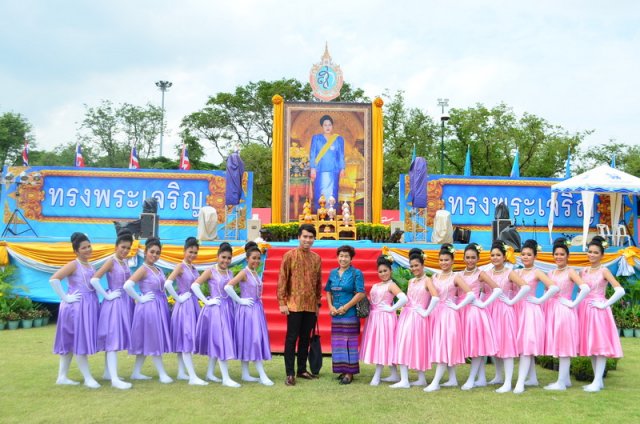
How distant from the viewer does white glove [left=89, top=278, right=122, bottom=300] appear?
5.69 metres

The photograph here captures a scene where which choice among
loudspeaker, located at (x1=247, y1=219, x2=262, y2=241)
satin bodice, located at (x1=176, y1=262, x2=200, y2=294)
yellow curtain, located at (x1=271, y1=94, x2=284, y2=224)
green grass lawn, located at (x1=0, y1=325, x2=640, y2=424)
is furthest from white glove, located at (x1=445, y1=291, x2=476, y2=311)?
yellow curtain, located at (x1=271, y1=94, x2=284, y2=224)

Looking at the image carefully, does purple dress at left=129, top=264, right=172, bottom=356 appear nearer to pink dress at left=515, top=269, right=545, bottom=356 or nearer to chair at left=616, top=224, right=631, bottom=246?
pink dress at left=515, top=269, right=545, bottom=356

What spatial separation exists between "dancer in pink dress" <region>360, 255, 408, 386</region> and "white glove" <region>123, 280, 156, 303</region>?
2157 millimetres

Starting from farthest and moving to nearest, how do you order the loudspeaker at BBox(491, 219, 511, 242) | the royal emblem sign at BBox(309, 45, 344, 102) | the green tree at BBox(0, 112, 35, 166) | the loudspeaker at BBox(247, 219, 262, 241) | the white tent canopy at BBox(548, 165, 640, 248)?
the green tree at BBox(0, 112, 35, 166) < the royal emblem sign at BBox(309, 45, 344, 102) < the loudspeaker at BBox(247, 219, 262, 241) < the white tent canopy at BBox(548, 165, 640, 248) < the loudspeaker at BBox(491, 219, 511, 242)

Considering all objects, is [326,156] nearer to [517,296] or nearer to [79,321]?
[517,296]

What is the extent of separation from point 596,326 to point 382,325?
2046 millimetres

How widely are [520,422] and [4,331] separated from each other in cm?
837

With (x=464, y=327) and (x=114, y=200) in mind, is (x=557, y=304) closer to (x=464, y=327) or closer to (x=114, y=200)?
(x=464, y=327)

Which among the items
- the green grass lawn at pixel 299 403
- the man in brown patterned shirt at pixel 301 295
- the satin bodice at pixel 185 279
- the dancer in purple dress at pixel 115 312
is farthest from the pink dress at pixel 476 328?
the dancer in purple dress at pixel 115 312

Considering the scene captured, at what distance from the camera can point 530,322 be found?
5.78m

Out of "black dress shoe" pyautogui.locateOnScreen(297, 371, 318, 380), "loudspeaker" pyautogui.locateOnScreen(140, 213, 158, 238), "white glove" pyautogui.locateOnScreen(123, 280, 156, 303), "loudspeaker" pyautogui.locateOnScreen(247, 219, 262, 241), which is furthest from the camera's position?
"loudspeaker" pyautogui.locateOnScreen(247, 219, 262, 241)

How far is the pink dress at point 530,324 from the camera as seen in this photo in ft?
18.6

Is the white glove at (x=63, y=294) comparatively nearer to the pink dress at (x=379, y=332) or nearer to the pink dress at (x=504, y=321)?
the pink dress at (x=379, y=332)

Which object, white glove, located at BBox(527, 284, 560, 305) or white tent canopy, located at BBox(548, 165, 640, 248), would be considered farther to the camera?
white tent canopy, located at BBox(548, 165, 640, 248)
